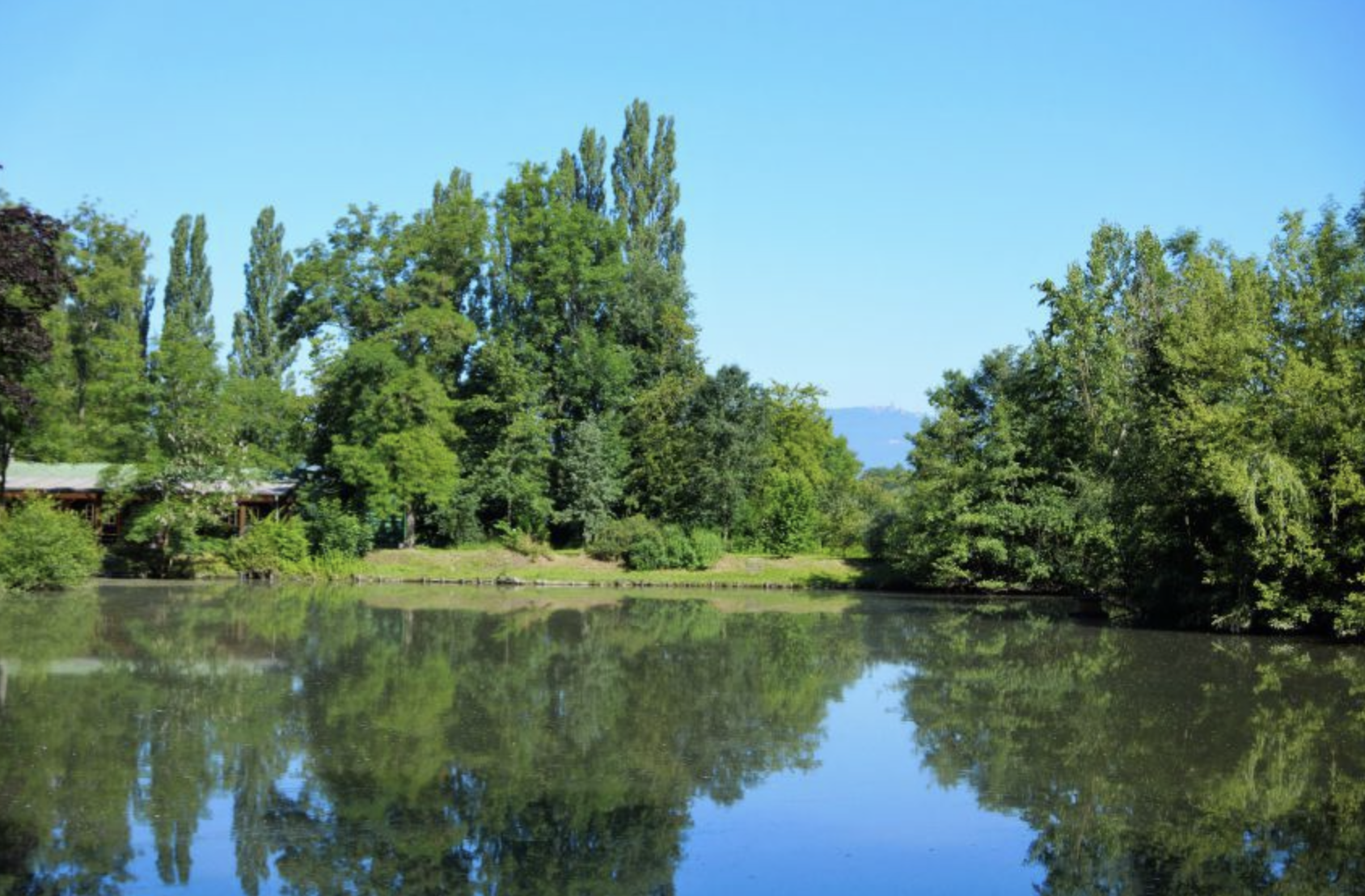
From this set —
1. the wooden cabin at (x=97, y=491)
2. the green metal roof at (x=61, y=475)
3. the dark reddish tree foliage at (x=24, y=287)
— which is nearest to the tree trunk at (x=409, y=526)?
the wooden cabin at (x=97, y=491)

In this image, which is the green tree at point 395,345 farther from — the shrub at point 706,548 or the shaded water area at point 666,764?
the shaded water area at point 666,764

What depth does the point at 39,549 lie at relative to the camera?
30.2 meters

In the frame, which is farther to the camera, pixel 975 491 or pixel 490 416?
pixel 490 416

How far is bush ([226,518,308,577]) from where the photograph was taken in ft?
121

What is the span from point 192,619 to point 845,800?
1828 centimetres

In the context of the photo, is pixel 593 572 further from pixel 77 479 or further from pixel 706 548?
pixel 77 479

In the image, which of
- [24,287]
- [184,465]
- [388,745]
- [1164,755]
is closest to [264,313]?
[184,465]

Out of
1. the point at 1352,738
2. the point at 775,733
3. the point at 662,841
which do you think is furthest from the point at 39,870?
the point at 1352,738

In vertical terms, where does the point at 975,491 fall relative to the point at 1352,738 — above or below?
above

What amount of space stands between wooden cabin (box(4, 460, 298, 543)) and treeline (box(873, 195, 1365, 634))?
21.2 meters

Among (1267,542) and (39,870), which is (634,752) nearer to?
(39,870)

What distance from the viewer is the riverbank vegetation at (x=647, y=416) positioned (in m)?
25.6

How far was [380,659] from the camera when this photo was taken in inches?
808

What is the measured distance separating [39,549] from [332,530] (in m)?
9.73
